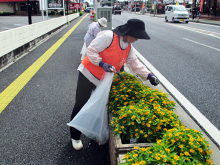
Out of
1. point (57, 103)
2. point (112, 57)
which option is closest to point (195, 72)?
point (57, 103)

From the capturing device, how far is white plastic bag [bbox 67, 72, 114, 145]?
268 centimetres

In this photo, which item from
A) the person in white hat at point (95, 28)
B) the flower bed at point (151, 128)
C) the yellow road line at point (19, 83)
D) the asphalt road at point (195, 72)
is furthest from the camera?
the person in white hat at point (95, 28)

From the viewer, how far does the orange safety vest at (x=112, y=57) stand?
106 inches

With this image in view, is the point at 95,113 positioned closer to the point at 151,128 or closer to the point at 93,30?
the point at 151,128

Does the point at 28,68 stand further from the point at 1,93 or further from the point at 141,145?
the point at 141,145

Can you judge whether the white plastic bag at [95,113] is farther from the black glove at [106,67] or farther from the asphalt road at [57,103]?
the asphalt road at [57,103]

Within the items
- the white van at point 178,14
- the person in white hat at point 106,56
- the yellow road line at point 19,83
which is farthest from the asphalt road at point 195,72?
the white van at point 178,14

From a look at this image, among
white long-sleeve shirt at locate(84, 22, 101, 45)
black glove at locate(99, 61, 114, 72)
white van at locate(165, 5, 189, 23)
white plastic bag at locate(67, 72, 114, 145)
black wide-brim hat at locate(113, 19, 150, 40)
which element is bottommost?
white plastic bag at locate(67, 72, 114, 145)

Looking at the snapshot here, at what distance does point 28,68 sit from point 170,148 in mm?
5900

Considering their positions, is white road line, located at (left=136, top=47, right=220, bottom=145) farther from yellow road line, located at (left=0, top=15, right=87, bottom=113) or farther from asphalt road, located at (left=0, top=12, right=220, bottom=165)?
yellow road line, located at (left=0, top=15, right=87, bottom=113)

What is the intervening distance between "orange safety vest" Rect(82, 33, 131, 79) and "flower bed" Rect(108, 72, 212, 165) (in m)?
0.29

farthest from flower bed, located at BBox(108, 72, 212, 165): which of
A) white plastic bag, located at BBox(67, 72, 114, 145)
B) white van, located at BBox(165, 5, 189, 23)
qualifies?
white van, located at BBox(165, 5, 189, 23)

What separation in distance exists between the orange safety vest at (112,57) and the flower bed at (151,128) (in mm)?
291

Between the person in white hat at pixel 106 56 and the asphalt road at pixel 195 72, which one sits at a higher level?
the person in white hat at pixel 106 56
